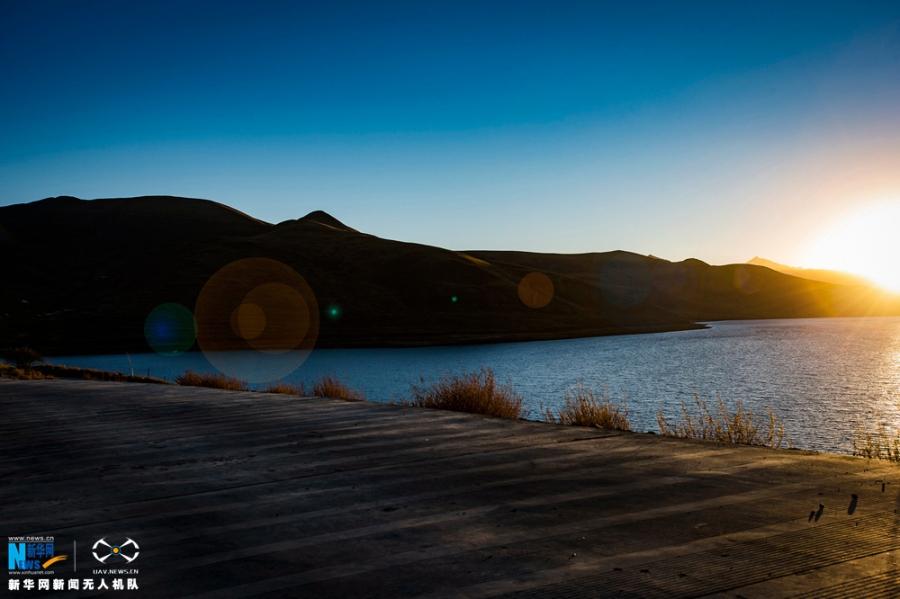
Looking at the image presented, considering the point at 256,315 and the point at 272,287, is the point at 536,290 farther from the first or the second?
the point at 256,315

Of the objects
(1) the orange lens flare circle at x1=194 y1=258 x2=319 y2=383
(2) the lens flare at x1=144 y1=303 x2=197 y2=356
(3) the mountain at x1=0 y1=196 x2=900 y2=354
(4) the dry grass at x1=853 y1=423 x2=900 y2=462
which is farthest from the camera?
(3) the mountain at x1=0 y1=196 x2=900 y2=354

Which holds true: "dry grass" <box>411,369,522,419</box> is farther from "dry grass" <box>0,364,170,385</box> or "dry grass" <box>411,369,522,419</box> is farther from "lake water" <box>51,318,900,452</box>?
"dry grass" <box>0,364,170,385</box>

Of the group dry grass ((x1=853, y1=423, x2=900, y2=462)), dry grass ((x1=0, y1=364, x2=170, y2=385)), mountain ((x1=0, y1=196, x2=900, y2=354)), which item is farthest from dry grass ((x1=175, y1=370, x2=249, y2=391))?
mountain ((x1=0, y1=196, x2=900, y2=354))

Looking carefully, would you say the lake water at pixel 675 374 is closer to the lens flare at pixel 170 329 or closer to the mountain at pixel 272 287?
the lens flare at pixel 170 329

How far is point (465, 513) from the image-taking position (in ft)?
13.6

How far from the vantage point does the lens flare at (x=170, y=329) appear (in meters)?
76.0

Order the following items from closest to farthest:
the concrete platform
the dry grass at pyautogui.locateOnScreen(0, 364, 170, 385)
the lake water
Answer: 1. the concrete platform
2. the lake water
3. the dry grass at pyautogui.locateOnScreen(0, 364, 170, 385)

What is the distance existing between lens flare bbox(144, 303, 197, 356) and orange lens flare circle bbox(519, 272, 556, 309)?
5236 centimetres

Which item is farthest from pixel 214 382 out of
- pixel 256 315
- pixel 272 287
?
pixel 272 287

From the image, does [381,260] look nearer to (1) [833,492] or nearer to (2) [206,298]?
(2) [206,298]

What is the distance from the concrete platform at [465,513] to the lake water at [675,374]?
9.88 m

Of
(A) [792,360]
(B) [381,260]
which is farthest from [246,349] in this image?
(A) [792,360]

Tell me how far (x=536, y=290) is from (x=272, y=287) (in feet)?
155

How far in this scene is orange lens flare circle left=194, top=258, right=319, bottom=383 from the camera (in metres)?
75.4
